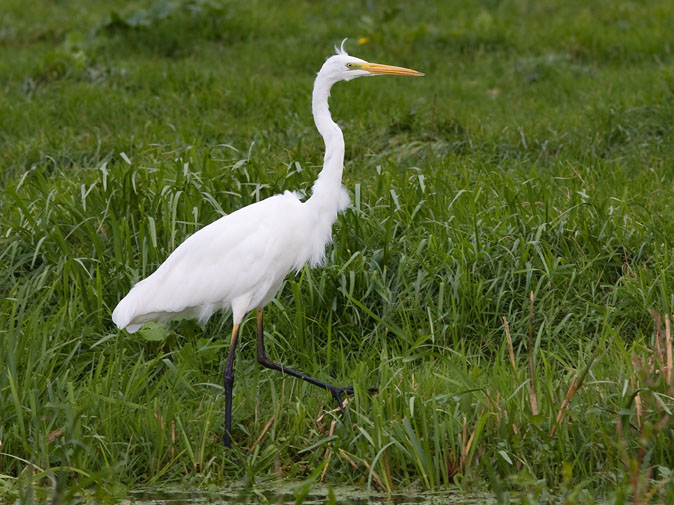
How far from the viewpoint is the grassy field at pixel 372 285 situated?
3.85 meters

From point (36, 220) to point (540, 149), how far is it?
11.7 ft

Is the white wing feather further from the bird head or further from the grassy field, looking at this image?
the bird head

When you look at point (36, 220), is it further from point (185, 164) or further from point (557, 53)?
point (557, 53)

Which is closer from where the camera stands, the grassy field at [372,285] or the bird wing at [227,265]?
the grassy field at [372,285]

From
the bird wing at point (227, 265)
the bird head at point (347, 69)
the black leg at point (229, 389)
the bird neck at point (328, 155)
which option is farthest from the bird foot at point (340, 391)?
the bird head at point (347, 69)

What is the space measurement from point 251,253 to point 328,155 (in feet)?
1.88

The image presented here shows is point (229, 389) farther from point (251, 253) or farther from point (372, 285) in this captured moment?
point (372, 285)

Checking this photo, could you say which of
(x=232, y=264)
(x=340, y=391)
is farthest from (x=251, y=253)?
(x=340, y=391)

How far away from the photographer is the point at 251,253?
177 inches

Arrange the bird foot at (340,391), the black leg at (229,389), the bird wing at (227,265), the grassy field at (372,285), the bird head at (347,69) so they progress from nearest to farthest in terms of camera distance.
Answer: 1. the grassy field at (372,285)
2. the black leg at (229,389)
3. the bird foot at (340,391)
4. the bird wing at (227,265)
5. the bird head at (347,69)

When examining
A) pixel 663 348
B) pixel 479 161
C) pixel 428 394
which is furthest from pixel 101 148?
pixel 663 348

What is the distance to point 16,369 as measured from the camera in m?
4.25

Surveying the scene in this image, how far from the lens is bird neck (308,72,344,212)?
4.53m

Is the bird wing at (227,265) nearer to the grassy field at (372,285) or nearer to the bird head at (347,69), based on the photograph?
the grassy field at (372,285)
